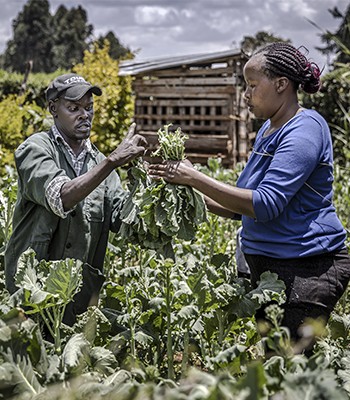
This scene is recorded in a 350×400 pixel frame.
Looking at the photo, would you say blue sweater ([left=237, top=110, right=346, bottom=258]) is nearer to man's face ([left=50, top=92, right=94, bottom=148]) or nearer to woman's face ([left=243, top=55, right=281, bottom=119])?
woman's face ([left=243, top=55, right=281, bottom=119])

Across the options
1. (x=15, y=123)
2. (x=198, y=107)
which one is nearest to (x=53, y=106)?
(x=15, y=123)

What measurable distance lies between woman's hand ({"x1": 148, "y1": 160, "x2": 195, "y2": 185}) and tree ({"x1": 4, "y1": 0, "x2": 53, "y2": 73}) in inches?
2247

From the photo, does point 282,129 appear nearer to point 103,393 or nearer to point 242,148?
point 103,393

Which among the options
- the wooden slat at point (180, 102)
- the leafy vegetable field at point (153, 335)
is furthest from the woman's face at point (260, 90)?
the wooden slat at point (180, 102)

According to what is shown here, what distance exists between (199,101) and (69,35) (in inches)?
2041

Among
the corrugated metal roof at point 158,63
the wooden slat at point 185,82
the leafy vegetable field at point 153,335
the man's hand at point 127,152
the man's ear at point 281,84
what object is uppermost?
the corrugated metal roof at point 158,63

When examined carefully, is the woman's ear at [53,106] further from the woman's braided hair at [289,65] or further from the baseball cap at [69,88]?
the woman's braided hair at [289,65]

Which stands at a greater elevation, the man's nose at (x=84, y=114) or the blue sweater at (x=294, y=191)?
the man's nose at (x=84, y=114)

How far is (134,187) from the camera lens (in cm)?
331

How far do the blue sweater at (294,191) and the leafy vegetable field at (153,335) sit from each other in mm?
175

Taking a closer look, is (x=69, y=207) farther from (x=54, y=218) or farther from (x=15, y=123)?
(x=15, y=123)

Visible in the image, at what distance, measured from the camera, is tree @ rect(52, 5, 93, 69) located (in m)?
58.8

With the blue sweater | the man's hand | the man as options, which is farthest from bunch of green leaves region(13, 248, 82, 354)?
the blue sweater

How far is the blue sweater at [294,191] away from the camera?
2.82 meters
